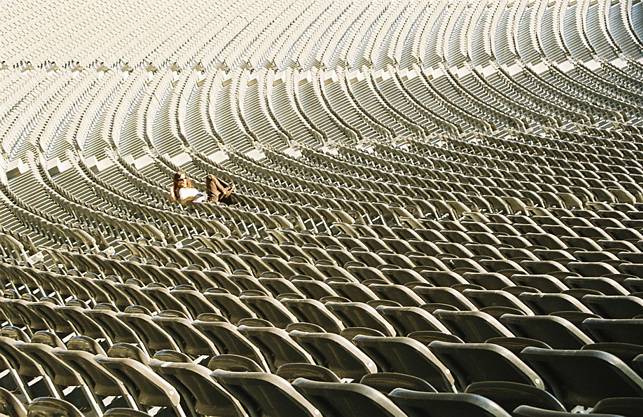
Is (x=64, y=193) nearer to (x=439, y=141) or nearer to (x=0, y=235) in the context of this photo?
(x=0, y=235)

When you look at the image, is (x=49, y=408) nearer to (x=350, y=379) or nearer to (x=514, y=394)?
(x=350, y=379)

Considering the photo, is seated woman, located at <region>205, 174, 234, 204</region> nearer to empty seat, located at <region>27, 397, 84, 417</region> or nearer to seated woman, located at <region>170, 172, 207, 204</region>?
seated woman, located at <region>170, 172, 207, 204</region>

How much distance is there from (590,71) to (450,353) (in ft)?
50.6

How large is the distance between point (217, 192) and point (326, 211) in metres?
2.48

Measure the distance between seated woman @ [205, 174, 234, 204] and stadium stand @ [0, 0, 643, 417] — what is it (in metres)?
0.20

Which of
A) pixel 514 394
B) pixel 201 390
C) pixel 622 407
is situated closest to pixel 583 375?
pixel 514 394

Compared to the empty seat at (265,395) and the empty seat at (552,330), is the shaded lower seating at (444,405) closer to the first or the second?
the empty seat at (265,395)

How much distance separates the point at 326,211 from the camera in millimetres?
8109

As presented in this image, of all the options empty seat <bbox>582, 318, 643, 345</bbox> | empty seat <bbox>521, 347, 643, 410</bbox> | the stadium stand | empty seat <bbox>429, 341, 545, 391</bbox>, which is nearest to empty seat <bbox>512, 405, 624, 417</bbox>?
the stadium stand

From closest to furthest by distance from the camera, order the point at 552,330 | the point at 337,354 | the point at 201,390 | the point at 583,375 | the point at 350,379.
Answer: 1. the point at 583,375
2. the point at 552,330
3. the point at 201,390
4. the point at 337,354
5. the point at 350,379

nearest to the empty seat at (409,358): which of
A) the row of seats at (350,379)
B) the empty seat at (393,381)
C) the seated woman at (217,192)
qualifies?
the row of seats at (350,379)

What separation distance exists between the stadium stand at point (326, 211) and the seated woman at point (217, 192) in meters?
0.20

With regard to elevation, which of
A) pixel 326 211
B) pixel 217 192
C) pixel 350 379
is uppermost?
pixel 217 192

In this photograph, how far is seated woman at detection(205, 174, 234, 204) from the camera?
10.1m
